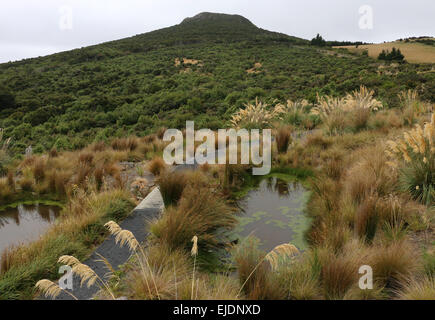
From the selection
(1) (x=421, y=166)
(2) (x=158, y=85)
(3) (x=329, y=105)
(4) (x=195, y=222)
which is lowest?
(4) (x=195, y=222)

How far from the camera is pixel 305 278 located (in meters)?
2.58

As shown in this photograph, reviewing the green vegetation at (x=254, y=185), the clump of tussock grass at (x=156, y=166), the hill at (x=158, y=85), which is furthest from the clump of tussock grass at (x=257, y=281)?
the hill at (x=158, y=85)

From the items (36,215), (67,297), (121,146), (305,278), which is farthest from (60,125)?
(305,278)

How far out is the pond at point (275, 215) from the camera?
378 centimetres

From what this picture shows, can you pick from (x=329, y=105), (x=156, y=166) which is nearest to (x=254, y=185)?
(x=156, y=166)

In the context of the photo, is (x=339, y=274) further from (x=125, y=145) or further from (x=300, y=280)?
(x=125, y=145)

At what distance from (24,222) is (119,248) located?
6.81 ft

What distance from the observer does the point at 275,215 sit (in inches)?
173

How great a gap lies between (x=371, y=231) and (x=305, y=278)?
1.17 m

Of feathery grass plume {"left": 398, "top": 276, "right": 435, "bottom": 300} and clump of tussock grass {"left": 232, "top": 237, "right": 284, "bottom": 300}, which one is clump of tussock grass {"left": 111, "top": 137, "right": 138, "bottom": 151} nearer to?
clump of tussock grass {"left": 232, "top": 237, "right": 284, "bottom": 300}

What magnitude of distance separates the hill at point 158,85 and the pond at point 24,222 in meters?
5.18

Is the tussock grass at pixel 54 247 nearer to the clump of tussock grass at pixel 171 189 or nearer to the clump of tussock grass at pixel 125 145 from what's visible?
the clump of tussock grass at pixel 171 189

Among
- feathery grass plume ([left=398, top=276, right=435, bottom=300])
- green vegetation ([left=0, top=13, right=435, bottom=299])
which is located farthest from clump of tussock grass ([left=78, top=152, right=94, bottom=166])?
feathery grass plume ([left=398, top=276, right=435, bottom=300])
